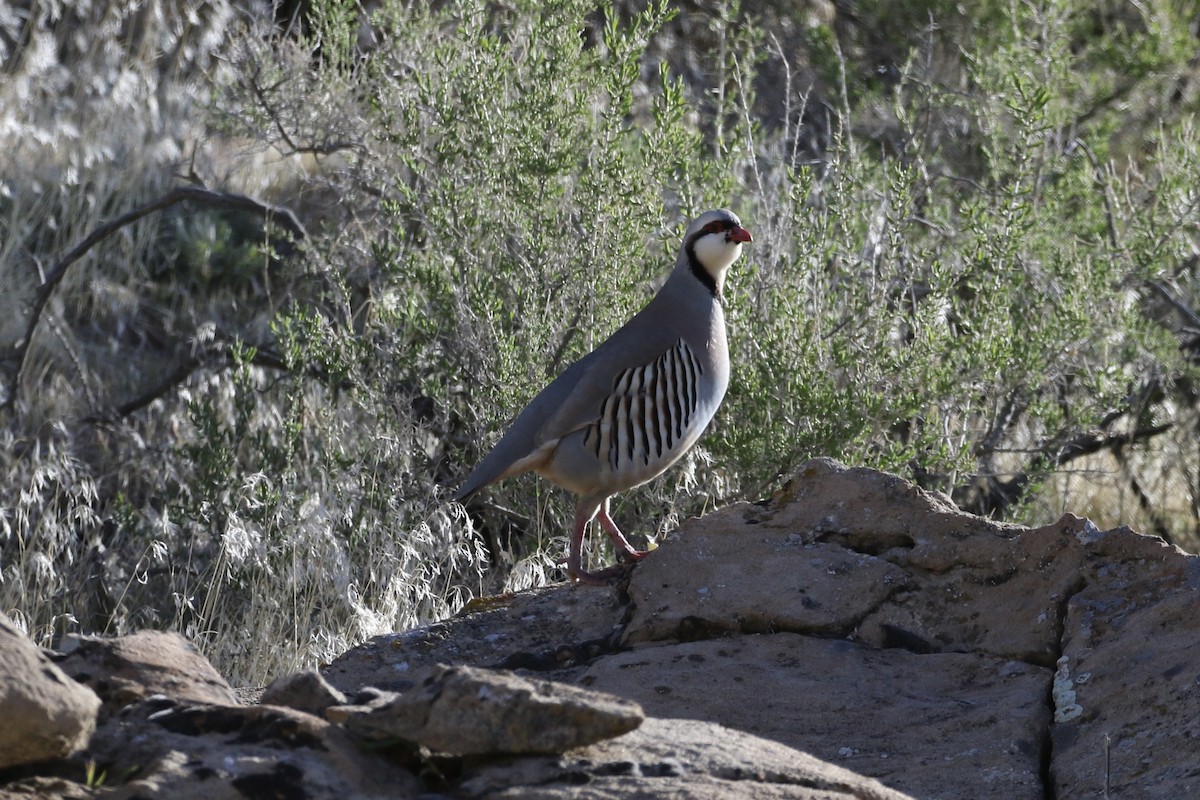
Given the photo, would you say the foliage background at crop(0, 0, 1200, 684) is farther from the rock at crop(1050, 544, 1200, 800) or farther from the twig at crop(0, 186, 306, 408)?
the rock at crop(1050, 544, 1200, 800)

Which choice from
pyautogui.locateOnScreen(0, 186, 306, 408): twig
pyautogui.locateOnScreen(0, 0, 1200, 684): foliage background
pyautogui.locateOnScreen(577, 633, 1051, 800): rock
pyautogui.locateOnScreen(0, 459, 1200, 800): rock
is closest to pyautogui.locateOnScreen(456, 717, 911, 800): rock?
pyautogui.locateOnScreen(0, 459, 1200, 800): rock

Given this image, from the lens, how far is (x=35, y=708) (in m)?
2.43

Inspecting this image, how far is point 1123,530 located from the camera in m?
4.04

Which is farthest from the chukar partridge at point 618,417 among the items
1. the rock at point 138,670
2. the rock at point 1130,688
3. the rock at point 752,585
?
the rock at point 138,670

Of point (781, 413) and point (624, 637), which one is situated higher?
point (781, 413)

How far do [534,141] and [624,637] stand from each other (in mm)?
2947

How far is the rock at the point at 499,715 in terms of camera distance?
8.25ft

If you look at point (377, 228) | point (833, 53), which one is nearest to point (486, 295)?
point (377, 228)

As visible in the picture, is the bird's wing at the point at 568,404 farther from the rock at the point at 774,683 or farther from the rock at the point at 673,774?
the rock at the point at 673,774

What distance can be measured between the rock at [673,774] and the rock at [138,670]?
0.65 metres

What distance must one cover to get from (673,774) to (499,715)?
0.34 m

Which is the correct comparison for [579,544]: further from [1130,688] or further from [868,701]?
[1130,688]

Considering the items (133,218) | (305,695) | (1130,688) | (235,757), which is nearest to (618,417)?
(1130,688)

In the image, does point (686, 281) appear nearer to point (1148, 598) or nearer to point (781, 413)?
point (781, 413)
